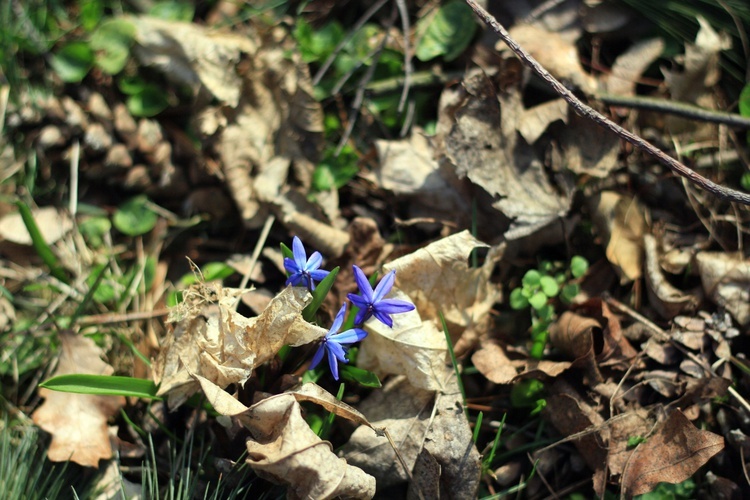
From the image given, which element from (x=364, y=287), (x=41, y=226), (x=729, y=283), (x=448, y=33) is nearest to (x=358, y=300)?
(x=364, y=287)

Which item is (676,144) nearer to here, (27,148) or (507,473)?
(507,473)

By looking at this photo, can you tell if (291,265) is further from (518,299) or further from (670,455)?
(670,455)

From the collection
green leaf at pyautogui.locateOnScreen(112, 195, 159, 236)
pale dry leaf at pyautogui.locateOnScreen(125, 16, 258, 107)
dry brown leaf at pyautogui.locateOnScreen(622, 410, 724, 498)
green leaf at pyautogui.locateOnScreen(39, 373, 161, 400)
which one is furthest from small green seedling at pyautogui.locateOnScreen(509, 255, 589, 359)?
green leaf at pyautogui.locateOnScreen(112, 195, 159, 236)

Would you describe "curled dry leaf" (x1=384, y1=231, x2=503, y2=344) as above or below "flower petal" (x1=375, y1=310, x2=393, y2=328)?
below

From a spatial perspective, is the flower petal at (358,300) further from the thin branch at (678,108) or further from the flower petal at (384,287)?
the thin branch at (678,108)

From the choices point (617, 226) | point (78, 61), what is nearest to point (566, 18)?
point (617, 226)

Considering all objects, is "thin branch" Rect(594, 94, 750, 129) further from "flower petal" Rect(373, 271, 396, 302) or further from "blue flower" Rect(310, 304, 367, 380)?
"blue flower" Rect(310, 304, 367, 380)

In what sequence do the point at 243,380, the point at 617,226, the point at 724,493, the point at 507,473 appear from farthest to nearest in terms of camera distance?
1. the point at 617,226
2. the point at 507,473
3. the point at 724,493
4. the point at 243,380
